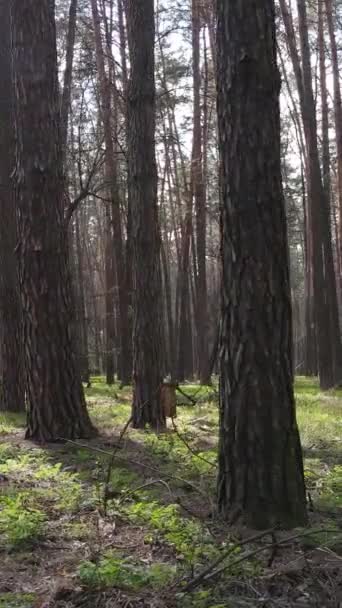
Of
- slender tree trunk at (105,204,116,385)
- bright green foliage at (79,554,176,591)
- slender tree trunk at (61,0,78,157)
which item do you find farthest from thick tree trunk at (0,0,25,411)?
slender tree trunk at (105,204,116,385)

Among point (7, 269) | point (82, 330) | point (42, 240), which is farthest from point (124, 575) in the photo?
point (82, 330)

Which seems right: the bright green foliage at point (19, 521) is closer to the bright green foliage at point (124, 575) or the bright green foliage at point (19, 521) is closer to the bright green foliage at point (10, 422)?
the bright green foliage at point (124, 575)

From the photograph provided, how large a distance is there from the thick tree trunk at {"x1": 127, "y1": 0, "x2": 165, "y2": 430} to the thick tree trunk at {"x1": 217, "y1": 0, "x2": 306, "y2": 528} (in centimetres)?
449

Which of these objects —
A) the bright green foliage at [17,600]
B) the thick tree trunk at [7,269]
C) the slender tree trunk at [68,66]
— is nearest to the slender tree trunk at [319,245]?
the slender tree trunk at [68,66]

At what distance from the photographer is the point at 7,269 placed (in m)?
10.4

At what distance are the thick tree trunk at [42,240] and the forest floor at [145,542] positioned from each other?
35.8 inches

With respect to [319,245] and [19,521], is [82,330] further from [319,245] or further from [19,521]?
[19,521]

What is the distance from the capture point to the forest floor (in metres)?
3.16

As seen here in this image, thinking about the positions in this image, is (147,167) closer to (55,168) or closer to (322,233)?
(55,168)

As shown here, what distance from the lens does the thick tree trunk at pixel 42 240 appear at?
7250mm

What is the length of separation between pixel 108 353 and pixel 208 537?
1504 cm

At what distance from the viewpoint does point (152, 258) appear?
28.2 feet

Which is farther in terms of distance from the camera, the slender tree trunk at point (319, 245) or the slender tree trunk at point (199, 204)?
the slender tree trunk at point (199, 204)

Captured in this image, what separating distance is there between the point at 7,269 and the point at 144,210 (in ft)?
10.2
